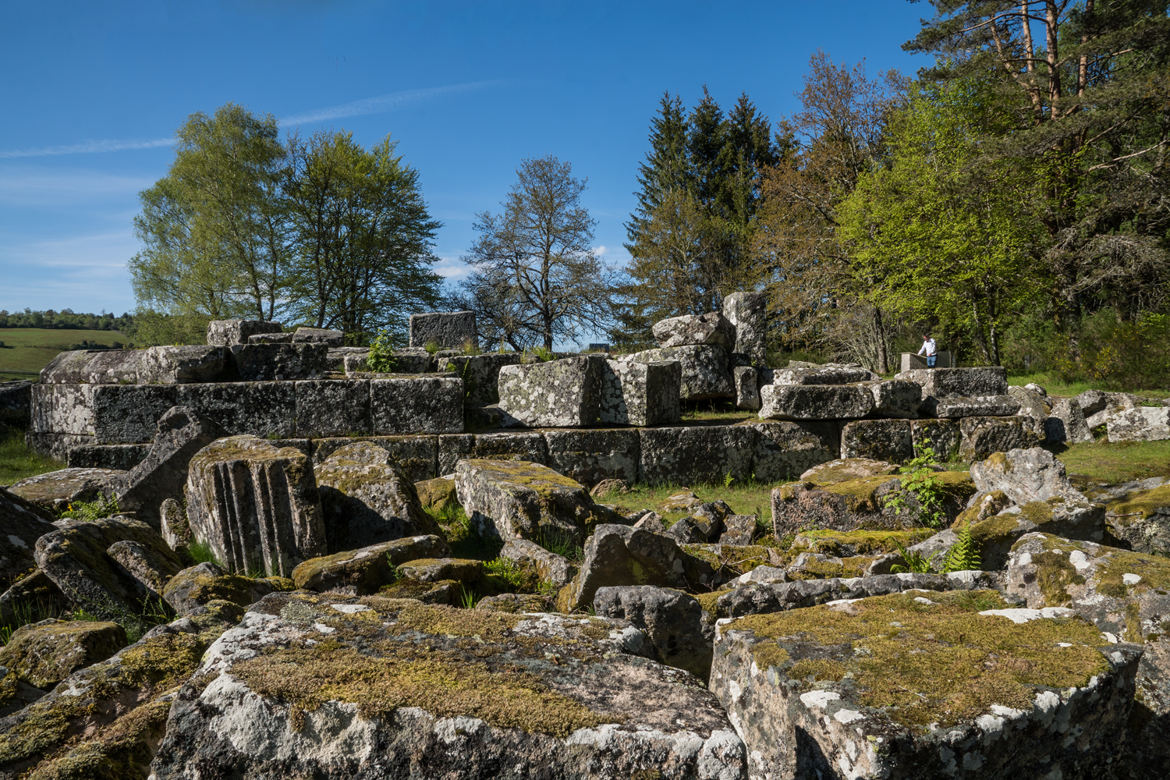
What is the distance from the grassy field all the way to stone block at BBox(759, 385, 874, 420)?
1558 inches

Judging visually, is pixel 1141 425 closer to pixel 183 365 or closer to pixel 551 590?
pixel 551 590

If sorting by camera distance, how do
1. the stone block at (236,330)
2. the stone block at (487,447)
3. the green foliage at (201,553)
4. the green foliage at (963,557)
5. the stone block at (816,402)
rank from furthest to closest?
the stone block at (236,330) < the stone block at (816,402) < the stone block at (487,447) < the green foliage at (201,553) < the green foliage at (963,557)

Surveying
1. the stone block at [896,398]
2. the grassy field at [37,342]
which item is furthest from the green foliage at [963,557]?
the grassy field at [37,342]

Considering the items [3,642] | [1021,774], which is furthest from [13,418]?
[1021,774]

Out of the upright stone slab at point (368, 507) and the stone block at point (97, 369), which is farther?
the stone block at point (97, 369)

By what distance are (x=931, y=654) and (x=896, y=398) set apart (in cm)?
722

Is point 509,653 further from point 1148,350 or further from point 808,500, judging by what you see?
point 1148,350

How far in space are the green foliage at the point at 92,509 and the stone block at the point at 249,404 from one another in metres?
1.75

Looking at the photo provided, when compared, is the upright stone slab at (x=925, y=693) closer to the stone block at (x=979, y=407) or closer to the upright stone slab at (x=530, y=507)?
the upright stone slab at (x=530, y=507)

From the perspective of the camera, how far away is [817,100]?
30375 millimetres

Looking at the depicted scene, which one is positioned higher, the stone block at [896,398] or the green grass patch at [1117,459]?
the stone block at [896,398]

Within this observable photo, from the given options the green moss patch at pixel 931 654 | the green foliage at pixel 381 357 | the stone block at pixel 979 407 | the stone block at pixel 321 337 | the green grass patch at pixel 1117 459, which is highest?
the stone block at pixel 321 337

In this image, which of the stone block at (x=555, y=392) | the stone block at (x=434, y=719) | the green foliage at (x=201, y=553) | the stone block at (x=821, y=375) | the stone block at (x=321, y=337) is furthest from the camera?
the stone block at (x=321, y=337)

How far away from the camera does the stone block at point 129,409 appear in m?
7.15
